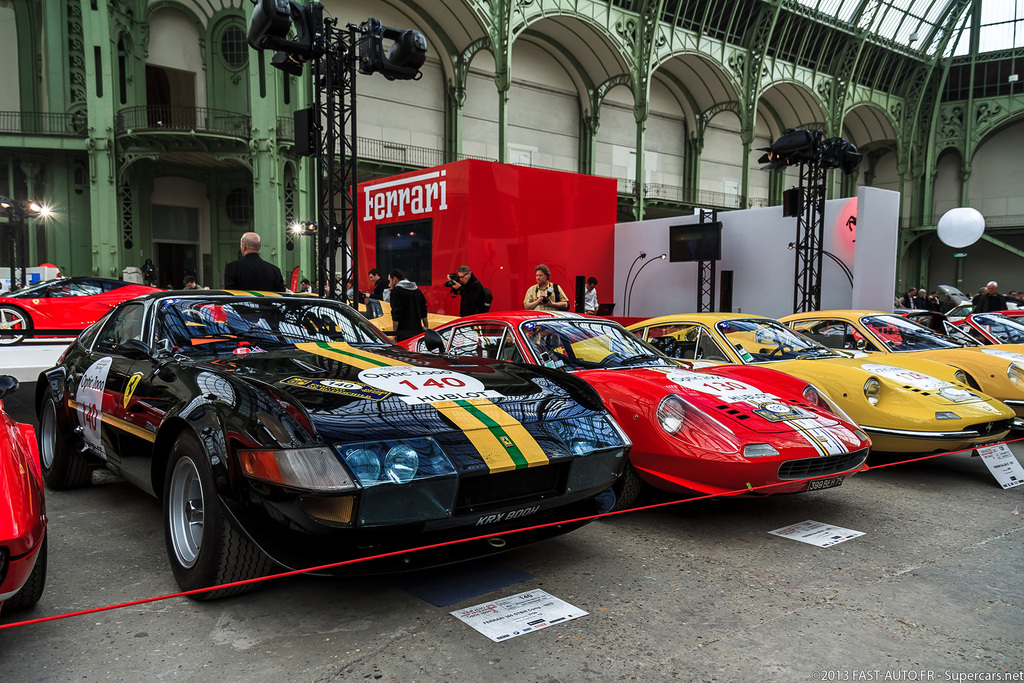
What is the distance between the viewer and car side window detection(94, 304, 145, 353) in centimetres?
369

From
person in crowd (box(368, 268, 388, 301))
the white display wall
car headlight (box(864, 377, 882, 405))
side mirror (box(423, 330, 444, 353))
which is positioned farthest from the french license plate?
person in crowd (box(368, 268, 388, 301))

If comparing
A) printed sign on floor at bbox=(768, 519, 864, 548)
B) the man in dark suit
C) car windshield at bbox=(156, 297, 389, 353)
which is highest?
the man in dark suit

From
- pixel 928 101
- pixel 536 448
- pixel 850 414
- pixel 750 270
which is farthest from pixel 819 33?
pixel 536 448

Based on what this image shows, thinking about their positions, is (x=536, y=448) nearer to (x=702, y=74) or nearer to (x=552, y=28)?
(x=552, y=28)

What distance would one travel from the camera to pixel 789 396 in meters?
4.30

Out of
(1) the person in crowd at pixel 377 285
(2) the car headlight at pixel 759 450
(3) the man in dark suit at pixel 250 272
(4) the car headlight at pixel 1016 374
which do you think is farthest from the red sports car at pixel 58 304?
(4) the car headlight at pixel 1016 374

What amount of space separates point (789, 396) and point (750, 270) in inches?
389

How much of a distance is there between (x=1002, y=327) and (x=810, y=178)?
470 centimetres

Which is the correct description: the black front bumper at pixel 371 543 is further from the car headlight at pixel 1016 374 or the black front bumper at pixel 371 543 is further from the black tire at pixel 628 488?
the car headlight at pixel 1016 374

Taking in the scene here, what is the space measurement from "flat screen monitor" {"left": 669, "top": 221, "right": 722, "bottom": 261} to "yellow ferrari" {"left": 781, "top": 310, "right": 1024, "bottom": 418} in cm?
605

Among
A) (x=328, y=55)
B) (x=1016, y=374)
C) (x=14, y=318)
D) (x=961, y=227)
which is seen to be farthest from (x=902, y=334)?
(x=14, y=318)

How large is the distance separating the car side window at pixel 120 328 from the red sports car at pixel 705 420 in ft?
5.12

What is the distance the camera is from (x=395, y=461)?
7.91 ft

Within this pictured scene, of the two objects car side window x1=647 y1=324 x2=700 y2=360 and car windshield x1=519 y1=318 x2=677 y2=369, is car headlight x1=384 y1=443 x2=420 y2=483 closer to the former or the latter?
car windshield x1=519 y1=318 x2=677 y2=369
